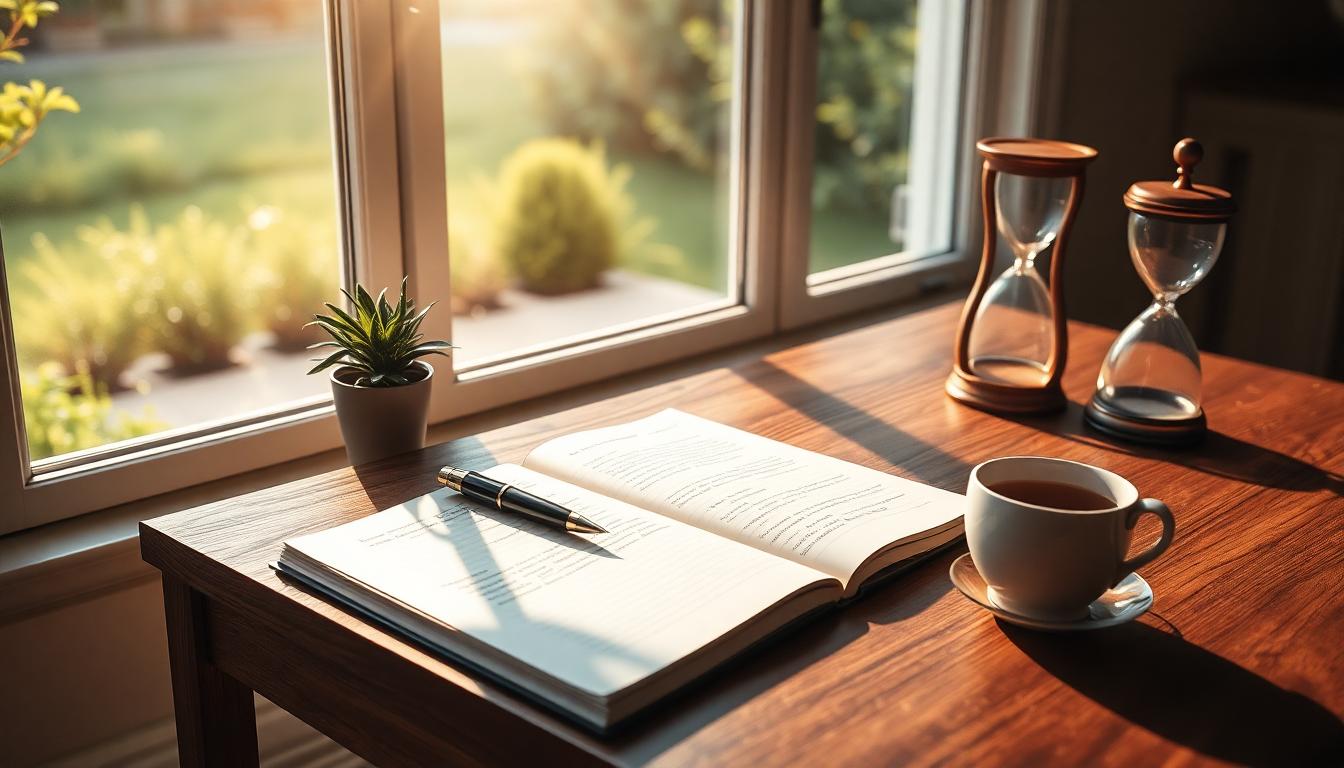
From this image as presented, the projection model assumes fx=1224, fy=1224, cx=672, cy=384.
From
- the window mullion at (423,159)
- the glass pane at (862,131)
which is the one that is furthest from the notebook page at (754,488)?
the glass pane at (862,131)

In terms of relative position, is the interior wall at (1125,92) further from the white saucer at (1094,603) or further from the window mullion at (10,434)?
the window mullion at (10,434)

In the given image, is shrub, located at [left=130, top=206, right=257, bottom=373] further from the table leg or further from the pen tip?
the pen tip

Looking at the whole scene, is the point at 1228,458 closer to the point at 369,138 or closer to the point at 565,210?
the point at 369,138

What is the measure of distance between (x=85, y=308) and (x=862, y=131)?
1.31 metres

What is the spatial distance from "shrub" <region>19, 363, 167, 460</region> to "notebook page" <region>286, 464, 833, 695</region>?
22.9 inches

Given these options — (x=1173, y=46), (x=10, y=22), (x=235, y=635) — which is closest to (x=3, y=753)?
(x=235, y=635)

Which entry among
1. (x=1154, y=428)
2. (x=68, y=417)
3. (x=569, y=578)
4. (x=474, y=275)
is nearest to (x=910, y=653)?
(x=569, y=578)

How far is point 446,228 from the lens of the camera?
58.9 inches

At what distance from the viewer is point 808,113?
191 cm

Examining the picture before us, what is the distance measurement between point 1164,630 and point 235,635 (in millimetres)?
673

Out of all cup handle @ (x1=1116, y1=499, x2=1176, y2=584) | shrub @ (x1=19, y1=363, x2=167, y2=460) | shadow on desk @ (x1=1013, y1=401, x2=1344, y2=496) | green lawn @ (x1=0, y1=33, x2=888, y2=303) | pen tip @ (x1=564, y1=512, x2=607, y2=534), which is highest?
green lawn @ (x1=0, y1=33, x2=888, y2=303)

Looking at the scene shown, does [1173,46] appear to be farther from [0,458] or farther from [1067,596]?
[0,458]

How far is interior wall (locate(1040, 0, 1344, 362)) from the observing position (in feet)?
7.61

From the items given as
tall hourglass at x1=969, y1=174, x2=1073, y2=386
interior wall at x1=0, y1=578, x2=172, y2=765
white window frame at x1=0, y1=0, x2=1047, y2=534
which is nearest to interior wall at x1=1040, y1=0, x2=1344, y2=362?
white window frame at x1=0, y1=0, x2=1047, y2=534
